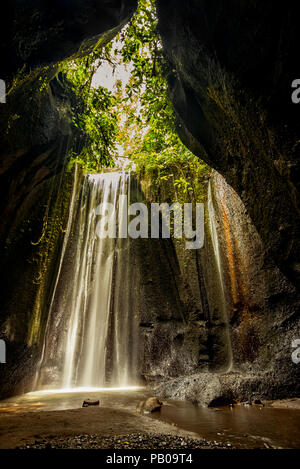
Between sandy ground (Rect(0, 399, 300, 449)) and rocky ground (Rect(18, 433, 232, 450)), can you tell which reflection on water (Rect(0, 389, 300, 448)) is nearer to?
sandy ground (Rect(0, 399, 300, 449))

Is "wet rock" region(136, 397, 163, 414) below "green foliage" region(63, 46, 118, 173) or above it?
below

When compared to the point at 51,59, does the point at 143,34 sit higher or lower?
higher

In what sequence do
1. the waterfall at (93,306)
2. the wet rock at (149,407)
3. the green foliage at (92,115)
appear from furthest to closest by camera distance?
the waterfall at (93,306) < the green foliage at (92,115) < the wet rock at (149,407)

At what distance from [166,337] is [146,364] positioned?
102cm

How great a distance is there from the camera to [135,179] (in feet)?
30.8

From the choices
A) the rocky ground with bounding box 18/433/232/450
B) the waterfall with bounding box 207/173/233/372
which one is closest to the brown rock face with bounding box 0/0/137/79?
the rocky ground with bounding box 18/433/232/450

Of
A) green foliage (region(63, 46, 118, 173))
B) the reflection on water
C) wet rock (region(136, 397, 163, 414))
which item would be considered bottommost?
wet rock (region(136, 397, 163, 414))

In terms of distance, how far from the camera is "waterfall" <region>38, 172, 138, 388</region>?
767 centimetres

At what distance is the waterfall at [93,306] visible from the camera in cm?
767

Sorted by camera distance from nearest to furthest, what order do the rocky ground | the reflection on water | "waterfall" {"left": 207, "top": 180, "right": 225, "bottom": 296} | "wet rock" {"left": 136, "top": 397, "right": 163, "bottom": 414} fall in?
the rocky ground → the reflection on water → "wet rock" {"left": 136, "top": 397, "right": 163, "bottom": 414} → "waterfall" {"left": 207, "top": 180, "right": 225, "bottom": 296}

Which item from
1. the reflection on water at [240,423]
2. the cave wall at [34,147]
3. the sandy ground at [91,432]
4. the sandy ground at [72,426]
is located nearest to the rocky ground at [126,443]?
the sandy ground at [91,432]

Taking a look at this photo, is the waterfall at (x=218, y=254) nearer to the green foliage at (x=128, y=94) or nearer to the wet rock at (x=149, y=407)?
the green foliage at (x=128, y=94)
